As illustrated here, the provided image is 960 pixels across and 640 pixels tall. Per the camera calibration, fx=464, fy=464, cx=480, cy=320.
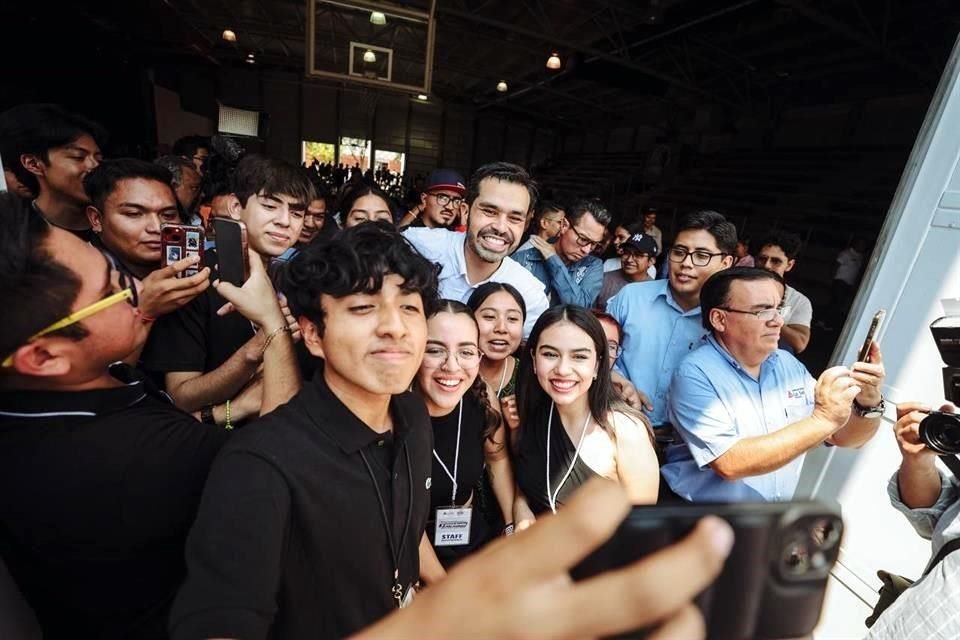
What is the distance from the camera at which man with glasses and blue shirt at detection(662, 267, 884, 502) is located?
1669 mm

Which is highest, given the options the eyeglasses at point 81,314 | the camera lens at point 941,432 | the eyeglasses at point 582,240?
the eyeglasses at point 582,240

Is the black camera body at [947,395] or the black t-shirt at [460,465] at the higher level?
the black camera body at [947,395]

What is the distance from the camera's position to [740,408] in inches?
71.9

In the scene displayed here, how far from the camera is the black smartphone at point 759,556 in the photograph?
1.48 feet

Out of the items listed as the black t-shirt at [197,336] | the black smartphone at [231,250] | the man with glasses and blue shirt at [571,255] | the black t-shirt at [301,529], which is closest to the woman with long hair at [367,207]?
the man with glasses and blue shirt at [571,255]

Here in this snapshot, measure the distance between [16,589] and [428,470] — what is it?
3.66 feet

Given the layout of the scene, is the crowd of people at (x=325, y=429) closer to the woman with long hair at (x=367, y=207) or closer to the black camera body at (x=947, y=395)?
the black camera body at (x=947, y=395)

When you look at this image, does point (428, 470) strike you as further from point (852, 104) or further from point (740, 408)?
point (852, 104)

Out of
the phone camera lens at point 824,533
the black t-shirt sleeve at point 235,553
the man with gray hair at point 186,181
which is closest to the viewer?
the phone camera lens at point 824,533

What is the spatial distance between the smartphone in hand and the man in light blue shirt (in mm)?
2182

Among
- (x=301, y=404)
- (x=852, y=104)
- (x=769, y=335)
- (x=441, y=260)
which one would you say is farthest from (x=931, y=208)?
(x=852, y=104)

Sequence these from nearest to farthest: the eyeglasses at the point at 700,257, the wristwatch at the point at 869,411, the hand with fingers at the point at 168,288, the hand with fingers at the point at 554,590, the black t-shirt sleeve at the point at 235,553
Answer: the hand with fingers at the point at 554,590, the black t-shirt sleeve at the point at 235,553, the hand with fingers at the point at 168,288, the wristwatch at the point at 869,411, the eyeglasses at the point at 700,257

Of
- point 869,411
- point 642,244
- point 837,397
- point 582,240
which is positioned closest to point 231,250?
point 837,397

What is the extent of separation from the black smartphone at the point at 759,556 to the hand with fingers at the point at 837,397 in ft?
4.32
